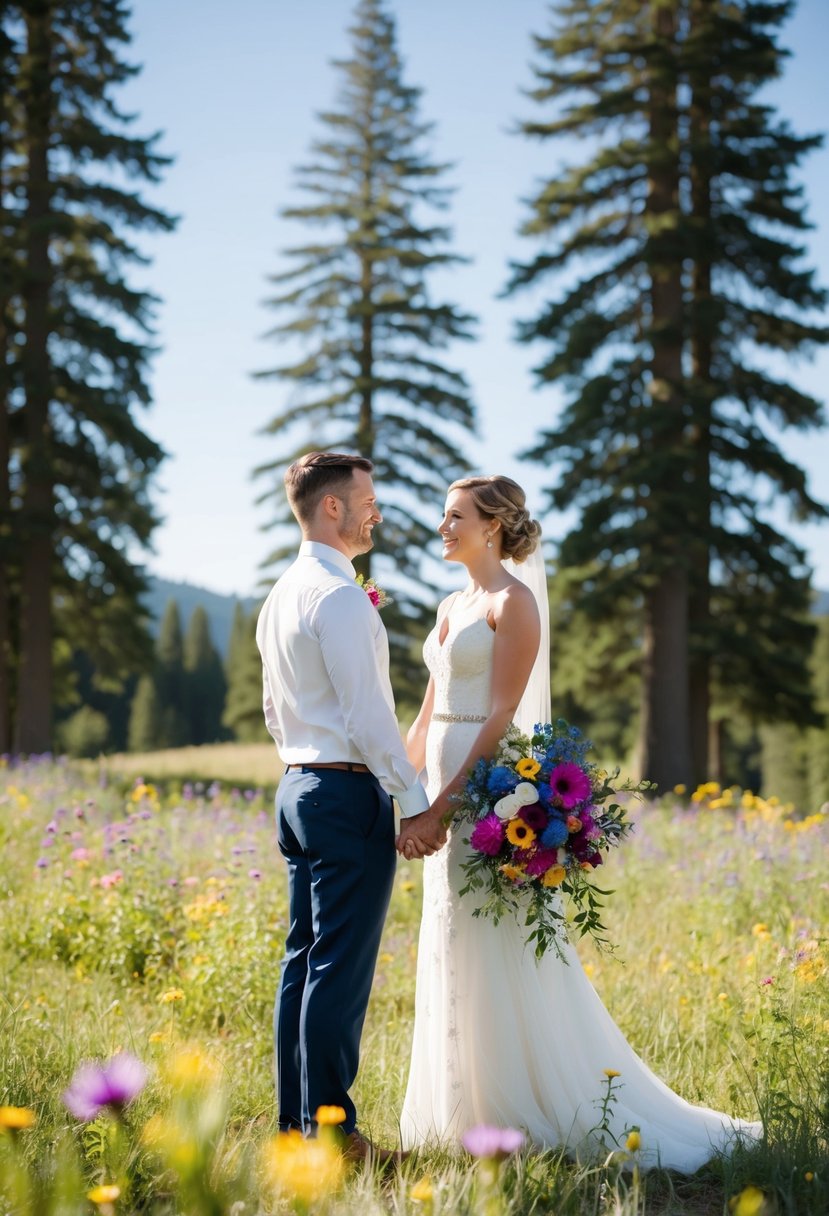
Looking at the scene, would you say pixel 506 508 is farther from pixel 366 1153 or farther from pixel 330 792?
pixel 366 1153

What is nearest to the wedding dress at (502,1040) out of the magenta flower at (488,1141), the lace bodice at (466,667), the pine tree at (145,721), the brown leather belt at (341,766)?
the lace bodice at (466,667)

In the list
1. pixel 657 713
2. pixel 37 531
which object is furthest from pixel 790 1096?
pixel 37 531

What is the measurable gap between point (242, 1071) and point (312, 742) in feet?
5.21

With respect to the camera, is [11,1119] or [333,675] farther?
[333,675]

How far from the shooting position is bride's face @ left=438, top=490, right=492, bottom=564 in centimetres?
391

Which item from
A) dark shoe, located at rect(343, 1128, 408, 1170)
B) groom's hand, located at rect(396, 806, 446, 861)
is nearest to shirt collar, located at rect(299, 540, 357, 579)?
groom's hand, located at rect(396, 806, 446, 861)

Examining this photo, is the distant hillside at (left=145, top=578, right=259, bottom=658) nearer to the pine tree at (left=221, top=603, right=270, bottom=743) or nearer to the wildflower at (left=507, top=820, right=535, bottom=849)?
the pine tree at (left=221, top=603, right=270, bottom=743)

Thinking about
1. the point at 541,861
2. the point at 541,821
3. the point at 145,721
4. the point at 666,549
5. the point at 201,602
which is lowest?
the point at 145,721

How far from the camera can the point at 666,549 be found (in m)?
14.3

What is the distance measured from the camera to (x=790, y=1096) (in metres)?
3.76

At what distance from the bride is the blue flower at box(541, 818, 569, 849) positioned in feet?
1.23

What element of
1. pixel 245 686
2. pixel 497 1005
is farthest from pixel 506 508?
pixel 245 686

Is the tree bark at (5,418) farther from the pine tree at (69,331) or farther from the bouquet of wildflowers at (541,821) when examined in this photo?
the bouquet of wildflowers at (541,821)

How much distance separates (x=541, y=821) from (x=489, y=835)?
0.18 metres
